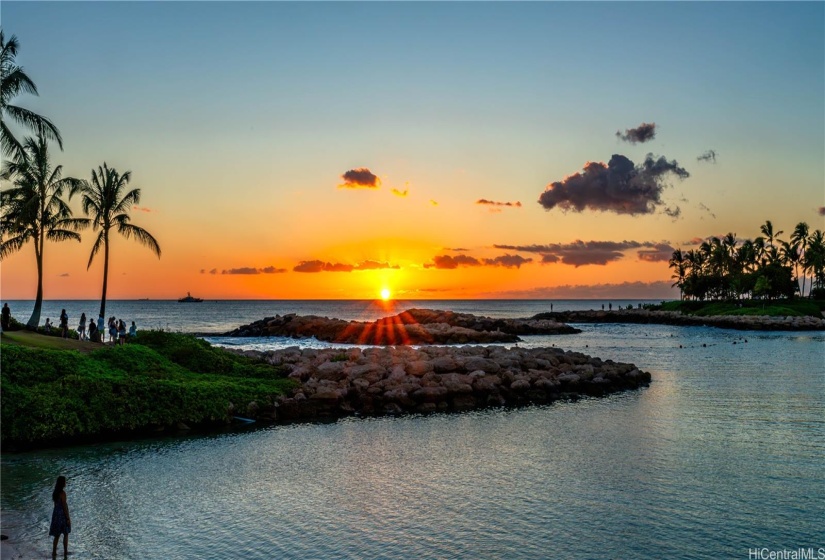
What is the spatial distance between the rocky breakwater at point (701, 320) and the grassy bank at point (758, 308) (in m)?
4.46

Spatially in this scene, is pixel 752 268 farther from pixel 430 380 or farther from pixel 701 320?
pixel 430 380

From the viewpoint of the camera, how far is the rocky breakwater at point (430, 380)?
3456 centimetres

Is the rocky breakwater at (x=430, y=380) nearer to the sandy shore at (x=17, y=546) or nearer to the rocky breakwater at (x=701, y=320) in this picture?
the sandy shore at (x=17, y=546)

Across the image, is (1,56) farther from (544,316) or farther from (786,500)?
(544,316)

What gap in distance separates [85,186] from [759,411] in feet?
159

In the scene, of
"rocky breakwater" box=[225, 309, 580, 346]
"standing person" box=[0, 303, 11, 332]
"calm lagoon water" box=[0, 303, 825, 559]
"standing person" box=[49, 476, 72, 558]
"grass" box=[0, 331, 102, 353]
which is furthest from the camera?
"rocky breakwater" box=[225, 309, 580, 346]

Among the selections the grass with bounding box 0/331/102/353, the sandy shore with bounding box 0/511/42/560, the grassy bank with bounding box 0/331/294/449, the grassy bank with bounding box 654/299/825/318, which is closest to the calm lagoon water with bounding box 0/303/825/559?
the sandy shore with bounding box 0/511/42/560

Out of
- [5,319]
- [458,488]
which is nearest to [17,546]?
[458,488]

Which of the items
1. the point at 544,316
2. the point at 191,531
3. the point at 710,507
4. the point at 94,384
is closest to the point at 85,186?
the point at 94,384

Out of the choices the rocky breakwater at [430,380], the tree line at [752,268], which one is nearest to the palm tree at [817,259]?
the tree line at [752,268]

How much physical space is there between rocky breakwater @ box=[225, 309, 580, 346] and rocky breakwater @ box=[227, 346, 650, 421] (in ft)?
115

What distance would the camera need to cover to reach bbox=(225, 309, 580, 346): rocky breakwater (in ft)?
275

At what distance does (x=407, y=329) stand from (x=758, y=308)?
72.8m

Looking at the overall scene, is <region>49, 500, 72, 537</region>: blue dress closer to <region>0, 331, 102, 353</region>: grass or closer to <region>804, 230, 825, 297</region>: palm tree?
<region>0, 331, 102, 353</region>: grass
